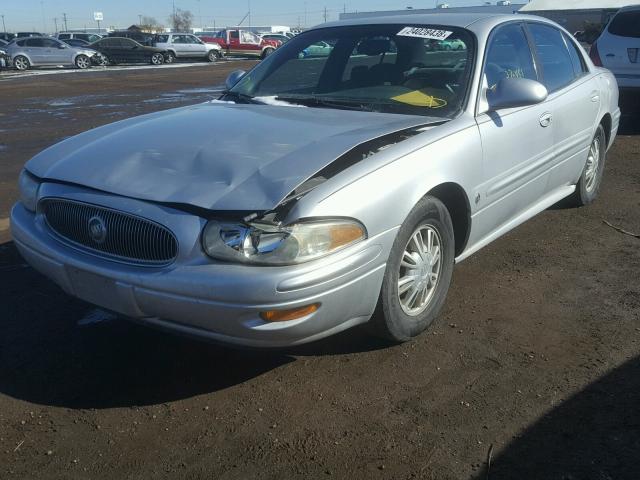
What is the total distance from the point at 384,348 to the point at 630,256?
7.45ft

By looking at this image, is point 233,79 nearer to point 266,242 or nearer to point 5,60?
point 266,242

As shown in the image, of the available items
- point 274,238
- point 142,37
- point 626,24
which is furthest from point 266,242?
point 142,37

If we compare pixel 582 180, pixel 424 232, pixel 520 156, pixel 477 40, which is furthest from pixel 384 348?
pixel 582 180

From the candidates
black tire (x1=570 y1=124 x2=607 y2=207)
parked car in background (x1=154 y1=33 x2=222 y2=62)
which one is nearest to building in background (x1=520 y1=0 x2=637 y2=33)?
parked car in background (x1=154 y1=33 x2=222 y2=62)

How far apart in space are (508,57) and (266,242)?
2.52m

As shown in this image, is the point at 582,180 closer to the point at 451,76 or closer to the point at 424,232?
the point at 451,76

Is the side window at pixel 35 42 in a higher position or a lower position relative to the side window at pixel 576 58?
lower

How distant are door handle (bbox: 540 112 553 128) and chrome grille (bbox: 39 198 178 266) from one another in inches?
106

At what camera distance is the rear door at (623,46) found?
33.2ft

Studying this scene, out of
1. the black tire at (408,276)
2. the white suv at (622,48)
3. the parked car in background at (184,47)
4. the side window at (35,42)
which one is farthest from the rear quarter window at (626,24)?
the parked car in background at (184,47)

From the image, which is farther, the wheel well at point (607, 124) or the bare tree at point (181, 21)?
the bare tree at point (181, 21)

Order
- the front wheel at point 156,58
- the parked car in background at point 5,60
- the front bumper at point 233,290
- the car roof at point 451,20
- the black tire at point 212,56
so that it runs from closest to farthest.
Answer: the front bumper at point 233,290
the car roof at point 451,20
the parked car in background at point 5,60
the front wheel at point 156,58
the black tire at point 212,56

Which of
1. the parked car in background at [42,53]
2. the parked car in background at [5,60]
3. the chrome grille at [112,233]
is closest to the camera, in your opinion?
the chrome grille at [112,233]

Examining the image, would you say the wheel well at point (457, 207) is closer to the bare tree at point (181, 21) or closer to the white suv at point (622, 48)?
the white suv at point (622, 48)
